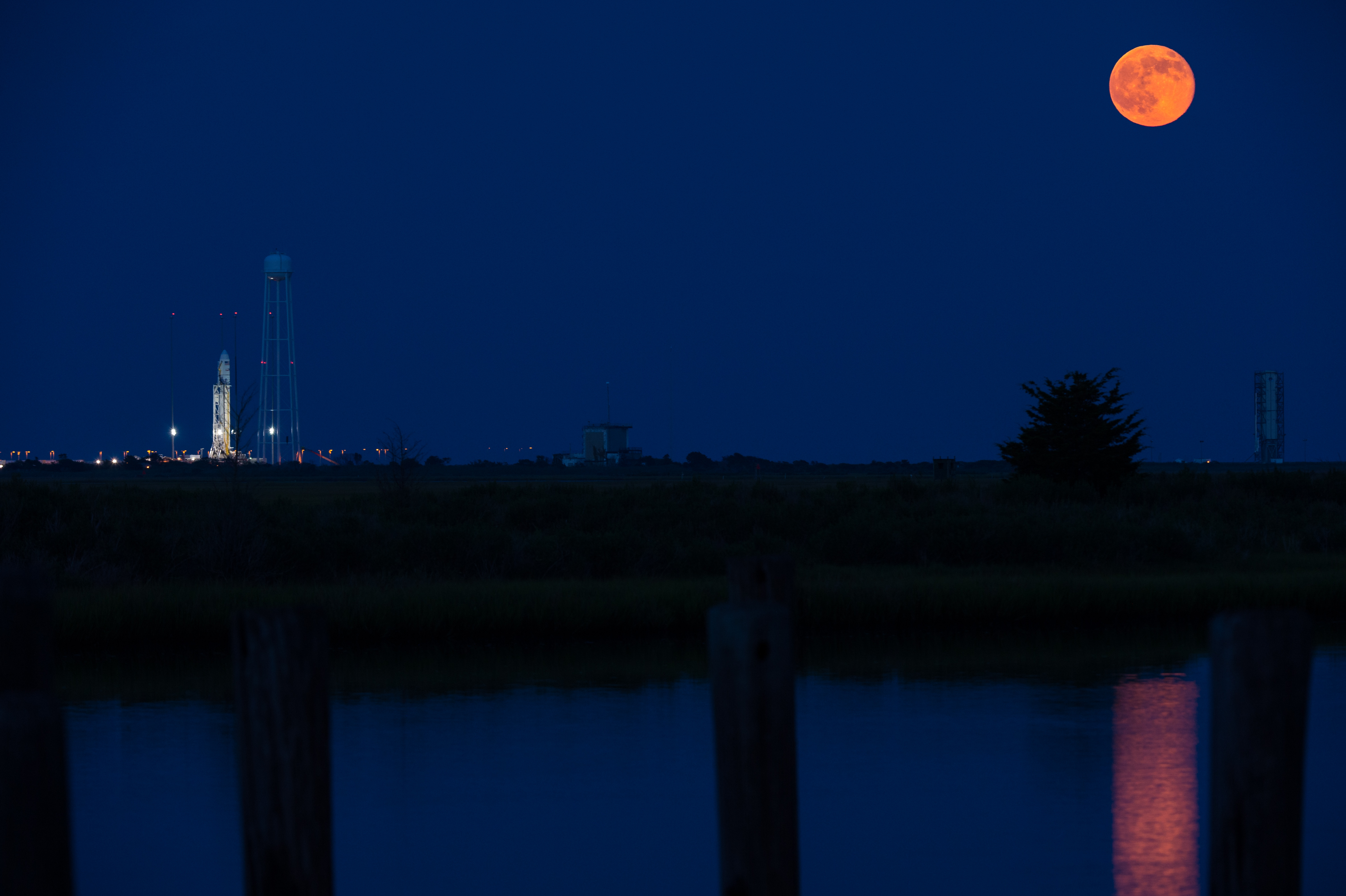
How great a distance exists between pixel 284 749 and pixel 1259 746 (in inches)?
125

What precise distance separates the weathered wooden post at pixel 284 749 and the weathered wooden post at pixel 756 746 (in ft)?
4.42

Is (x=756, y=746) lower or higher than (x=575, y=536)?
higher

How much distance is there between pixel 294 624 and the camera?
Result: 14.7ft

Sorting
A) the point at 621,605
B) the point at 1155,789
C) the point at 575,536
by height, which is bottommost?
the point at 1155,789

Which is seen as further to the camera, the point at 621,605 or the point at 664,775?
the point at 621,605

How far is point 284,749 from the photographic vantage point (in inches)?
181

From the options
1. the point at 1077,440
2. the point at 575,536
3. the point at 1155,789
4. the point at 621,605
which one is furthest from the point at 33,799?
the point at 1077,440

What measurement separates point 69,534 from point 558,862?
677 inches

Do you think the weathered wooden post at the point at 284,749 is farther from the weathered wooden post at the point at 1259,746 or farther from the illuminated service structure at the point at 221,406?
the illuminated service structure at the point at 221,406

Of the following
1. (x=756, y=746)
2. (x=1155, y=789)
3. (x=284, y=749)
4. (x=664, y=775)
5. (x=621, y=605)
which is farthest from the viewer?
(x=621, y=605)

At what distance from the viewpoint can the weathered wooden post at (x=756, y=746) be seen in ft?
15.2

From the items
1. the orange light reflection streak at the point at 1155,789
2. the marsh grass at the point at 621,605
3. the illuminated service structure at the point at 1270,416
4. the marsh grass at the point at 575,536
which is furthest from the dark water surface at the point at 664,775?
the illuminated service structure at the point at 1270,416

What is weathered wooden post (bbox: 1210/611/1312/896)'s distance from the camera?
4.38 metres

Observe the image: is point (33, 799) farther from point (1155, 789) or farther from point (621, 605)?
point (621, 605)
